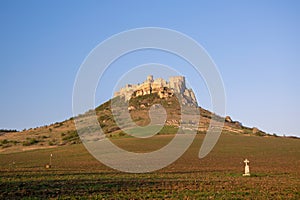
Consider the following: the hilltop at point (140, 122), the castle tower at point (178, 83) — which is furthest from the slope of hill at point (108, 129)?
the castle tower at point (178, 83)

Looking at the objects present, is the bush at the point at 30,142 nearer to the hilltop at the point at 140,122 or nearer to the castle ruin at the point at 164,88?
the hilltop at the point at 140,122

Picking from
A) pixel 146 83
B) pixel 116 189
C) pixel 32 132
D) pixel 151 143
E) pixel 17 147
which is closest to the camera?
pixel 116 189

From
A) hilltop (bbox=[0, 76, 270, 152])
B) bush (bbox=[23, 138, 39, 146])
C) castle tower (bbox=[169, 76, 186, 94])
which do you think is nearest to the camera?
bush (bbox=[23, 138, 39, 146])

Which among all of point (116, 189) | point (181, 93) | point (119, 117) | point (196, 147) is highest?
point (181, 93)

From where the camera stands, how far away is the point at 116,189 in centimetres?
2417

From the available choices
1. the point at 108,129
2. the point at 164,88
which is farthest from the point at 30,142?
the point at 164,88

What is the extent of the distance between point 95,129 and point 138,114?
66.0ft

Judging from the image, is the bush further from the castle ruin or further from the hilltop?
the castle ruin

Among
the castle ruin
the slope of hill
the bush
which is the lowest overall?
the bush

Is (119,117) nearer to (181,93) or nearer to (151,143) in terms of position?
(151,143)

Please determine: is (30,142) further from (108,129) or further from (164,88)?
(164,88)

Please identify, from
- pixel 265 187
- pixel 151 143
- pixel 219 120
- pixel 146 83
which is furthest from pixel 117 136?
pixel 265 187

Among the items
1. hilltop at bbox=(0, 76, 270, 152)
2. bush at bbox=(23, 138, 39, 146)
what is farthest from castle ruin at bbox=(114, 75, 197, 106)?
bush at bbox=(23, 138, 39, 146)

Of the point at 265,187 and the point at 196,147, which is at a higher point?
the point at 196,147
